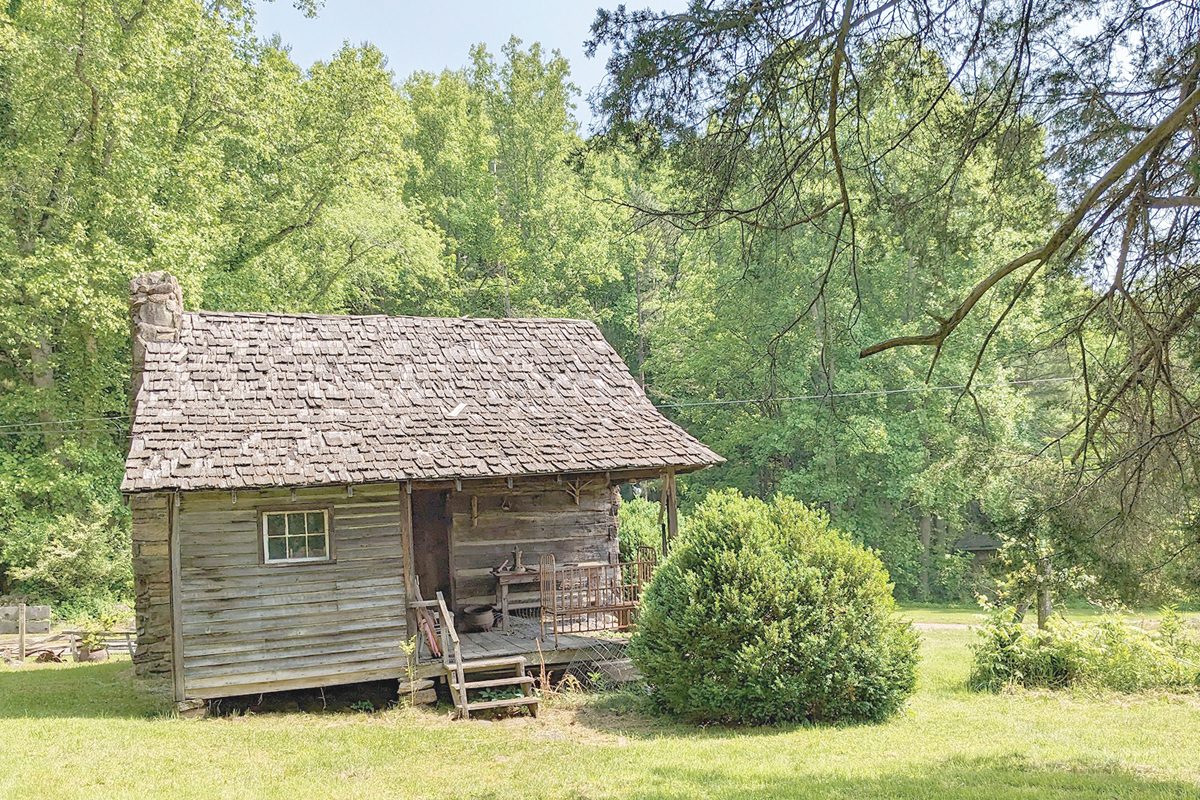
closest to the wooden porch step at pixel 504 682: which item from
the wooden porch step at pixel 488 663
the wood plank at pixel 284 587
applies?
the wooden porch step at pixel 488 663

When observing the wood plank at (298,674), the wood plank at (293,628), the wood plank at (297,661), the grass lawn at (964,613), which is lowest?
the grass lawn at (964,613)

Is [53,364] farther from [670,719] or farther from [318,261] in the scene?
[670,719]

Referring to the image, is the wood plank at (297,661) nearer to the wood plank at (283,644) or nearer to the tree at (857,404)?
the wood plank at (283,644)

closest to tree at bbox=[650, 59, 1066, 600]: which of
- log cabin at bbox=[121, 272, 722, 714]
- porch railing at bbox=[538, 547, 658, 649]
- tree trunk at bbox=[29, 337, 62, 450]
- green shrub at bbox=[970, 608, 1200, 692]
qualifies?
porch railing at bbox=[538, 547, 658, 649]

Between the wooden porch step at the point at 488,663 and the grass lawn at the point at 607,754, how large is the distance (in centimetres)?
70

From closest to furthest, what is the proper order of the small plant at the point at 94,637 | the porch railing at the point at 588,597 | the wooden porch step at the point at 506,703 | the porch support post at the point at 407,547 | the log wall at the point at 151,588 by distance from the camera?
1. the wooden porch step at the point at 506,703
2. the porch support post at the point at 407,547
3. the porch railing at the point at 588,597
4. the log wall at the point at 151,588
5. the small plant at the point at 94,637

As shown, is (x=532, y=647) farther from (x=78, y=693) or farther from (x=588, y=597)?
(x=78, y=693)

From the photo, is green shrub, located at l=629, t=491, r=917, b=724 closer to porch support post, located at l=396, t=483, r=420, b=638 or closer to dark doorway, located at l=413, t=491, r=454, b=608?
porch support post, located at l=396, t=483, r=420, b=638

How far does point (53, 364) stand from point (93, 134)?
6.21 metres

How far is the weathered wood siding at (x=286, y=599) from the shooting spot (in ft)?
40.8

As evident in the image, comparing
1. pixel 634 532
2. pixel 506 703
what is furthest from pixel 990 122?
pixel 634 532

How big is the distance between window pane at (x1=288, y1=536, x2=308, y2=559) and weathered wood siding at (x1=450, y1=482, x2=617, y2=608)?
9.05 ft

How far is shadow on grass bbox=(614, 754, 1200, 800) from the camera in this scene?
7.57 m

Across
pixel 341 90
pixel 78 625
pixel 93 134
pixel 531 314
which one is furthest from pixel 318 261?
pixel 78 625
